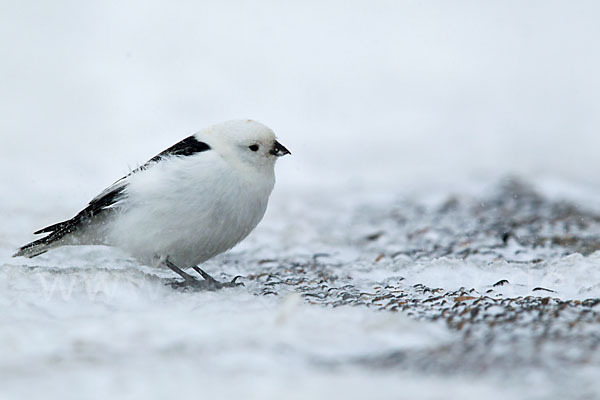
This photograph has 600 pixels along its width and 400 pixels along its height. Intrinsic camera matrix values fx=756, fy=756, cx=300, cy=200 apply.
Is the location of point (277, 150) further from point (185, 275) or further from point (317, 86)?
point (317, 86)

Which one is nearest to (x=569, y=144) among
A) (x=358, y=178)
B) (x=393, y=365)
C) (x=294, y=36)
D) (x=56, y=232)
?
(x=358, y=178)

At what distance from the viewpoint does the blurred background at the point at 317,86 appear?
25.8ft

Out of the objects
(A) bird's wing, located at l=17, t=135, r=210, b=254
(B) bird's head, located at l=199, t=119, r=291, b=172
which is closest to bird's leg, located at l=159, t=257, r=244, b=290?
(A) bird's wing, located at l=17, t=135, r=210, b=254

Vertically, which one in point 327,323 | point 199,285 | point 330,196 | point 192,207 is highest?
point 330,196

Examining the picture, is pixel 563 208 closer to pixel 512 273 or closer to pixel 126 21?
pixel 512 273

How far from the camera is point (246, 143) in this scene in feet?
13.5

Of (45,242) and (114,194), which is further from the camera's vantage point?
(45,242)

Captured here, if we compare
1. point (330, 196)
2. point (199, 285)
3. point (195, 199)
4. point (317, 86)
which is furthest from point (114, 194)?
point (317, 86)

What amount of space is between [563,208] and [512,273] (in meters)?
2.05

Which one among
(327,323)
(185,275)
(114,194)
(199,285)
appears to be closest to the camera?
(327,323)

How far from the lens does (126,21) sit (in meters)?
10.9

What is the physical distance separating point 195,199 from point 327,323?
127 centimetres

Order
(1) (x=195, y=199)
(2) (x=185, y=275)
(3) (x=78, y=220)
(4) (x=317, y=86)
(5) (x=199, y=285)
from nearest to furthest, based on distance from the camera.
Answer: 1. (1) (x=195, y=199)
2. (5) (x=199, y=285)
3. (2) (x=185, y=275)
4. (3) (x=78, y=220)
5. (4) (x=317, y=86)

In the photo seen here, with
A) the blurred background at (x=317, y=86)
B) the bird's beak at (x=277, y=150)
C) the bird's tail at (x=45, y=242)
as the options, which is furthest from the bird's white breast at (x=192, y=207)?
the blurred background at (x=317, y=86)
